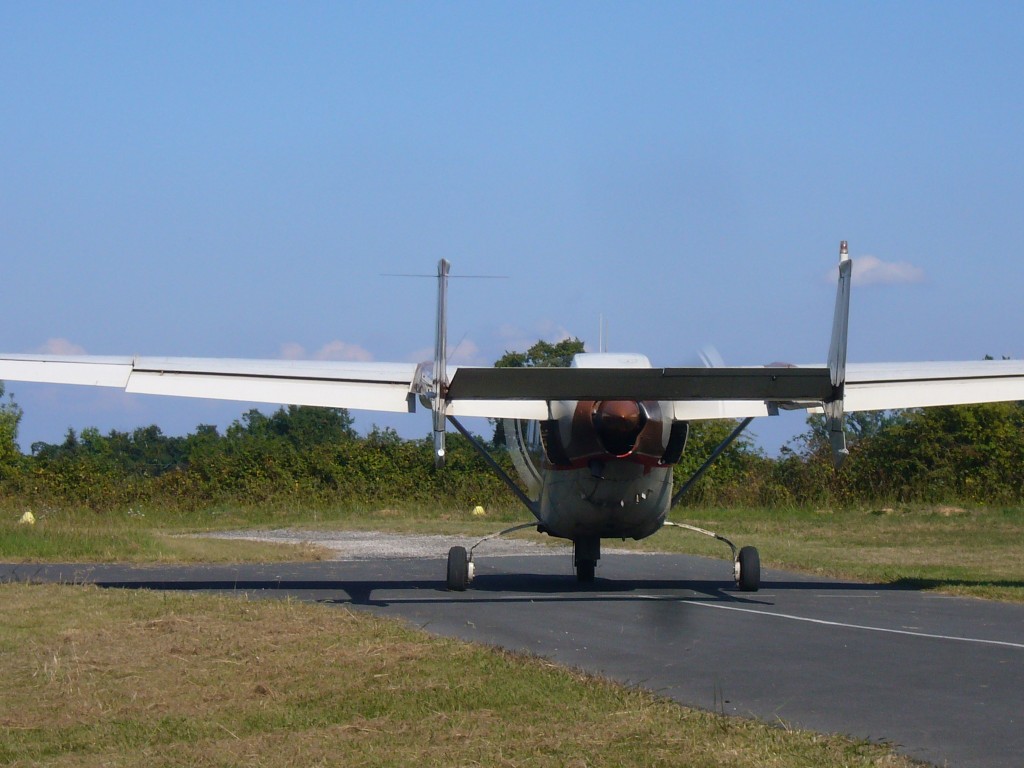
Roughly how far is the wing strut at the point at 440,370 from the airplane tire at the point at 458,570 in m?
3.52

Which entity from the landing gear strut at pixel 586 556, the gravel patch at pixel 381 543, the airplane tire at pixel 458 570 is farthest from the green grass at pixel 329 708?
the gravel patch at pixel 381 543

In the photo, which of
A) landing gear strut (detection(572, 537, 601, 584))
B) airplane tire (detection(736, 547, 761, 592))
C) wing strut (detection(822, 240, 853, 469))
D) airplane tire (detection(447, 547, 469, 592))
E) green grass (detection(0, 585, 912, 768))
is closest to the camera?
green grass (detection(0, 585, 912, 768))

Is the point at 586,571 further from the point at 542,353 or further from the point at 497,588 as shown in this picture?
the point at 542,353

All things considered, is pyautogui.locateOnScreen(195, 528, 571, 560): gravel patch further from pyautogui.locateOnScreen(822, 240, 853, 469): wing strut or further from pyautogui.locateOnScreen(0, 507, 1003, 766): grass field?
pyautogui.locateOnScreen(822, 240, 853, 469): wing strut

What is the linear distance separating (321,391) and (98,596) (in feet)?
10.8

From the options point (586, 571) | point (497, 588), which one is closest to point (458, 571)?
point (497, 588)

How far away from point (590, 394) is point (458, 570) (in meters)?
4.18

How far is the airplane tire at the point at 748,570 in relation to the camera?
14672 mm

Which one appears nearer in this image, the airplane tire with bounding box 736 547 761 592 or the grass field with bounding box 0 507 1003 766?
the grass field with bounding box 0 507 1003 766

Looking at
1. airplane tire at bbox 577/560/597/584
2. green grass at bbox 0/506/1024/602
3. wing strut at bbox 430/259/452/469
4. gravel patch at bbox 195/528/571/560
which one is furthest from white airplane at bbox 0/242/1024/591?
gravel patch at bbox 195/528/571/560

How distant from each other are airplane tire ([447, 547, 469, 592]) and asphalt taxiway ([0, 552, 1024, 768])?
0.54 feet

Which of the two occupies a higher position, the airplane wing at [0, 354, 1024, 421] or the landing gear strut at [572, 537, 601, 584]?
A: the airplane wing at [0, 354, 1024, 421]

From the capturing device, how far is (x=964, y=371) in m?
14.2

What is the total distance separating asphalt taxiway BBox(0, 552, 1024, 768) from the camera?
7129 mm
